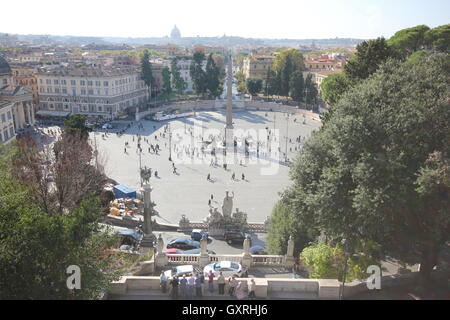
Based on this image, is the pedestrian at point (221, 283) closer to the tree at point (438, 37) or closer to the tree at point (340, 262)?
the tree at point (340, 262)

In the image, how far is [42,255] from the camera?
8750mm

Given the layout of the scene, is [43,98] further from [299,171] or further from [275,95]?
[299,171]

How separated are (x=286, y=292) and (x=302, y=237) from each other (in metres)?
4.89

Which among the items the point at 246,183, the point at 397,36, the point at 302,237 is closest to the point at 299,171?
the point at 302,237

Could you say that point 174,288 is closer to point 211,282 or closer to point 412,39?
point 211,282

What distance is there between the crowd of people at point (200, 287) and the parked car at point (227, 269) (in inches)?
55.6

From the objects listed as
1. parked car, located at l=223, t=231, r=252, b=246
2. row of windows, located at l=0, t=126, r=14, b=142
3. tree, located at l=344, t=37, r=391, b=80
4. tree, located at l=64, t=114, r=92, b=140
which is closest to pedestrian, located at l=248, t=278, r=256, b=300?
parked car, located at l=223, t=231, r=252, b=246

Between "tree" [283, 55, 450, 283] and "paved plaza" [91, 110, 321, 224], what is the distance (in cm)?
1229

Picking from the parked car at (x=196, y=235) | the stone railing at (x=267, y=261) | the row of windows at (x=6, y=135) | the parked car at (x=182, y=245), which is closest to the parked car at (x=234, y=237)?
the parked car at (x=196, y=235)

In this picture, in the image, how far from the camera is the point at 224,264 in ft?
45.7

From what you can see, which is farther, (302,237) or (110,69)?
(110,69)

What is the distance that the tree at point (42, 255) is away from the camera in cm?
839

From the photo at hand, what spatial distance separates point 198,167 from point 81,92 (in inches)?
1262

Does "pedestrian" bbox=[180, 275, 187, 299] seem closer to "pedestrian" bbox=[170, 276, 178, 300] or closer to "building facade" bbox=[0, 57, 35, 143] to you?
"pedestrian" bbox=[170, 276, 178, 300]
